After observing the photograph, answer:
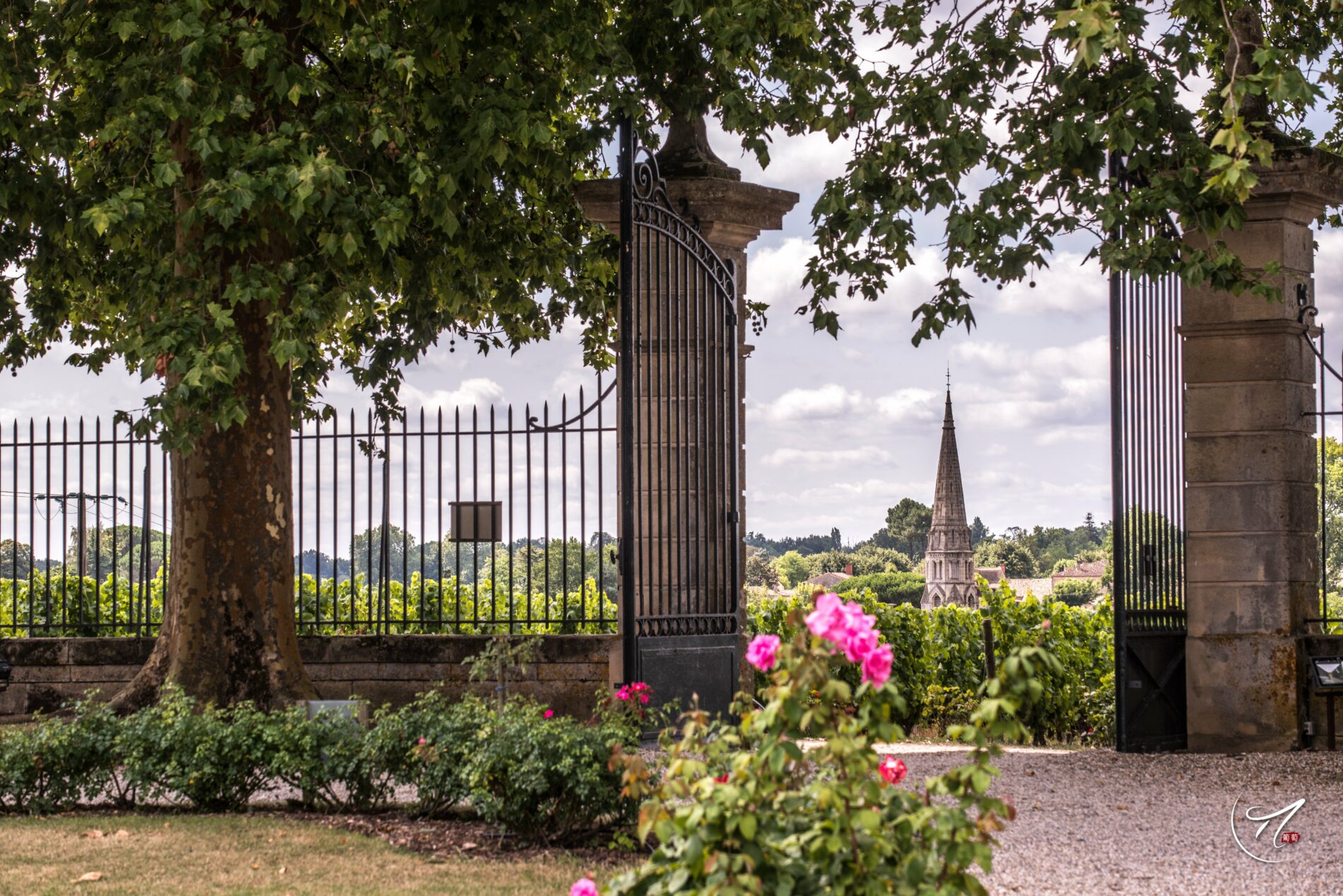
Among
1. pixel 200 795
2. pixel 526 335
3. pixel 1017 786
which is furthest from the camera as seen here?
pixel 526 335

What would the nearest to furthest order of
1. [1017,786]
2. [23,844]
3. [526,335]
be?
[23,844] → [1017,786] → [526,335]

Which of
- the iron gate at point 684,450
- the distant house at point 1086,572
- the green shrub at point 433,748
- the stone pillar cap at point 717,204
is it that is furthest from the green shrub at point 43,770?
the distant house at point 1086,572

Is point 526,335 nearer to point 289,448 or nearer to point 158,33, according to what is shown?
point 289,448

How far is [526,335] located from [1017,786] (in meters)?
6.11

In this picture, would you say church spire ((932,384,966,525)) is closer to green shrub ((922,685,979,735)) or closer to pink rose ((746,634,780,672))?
green shrub ((922,685,979,735))

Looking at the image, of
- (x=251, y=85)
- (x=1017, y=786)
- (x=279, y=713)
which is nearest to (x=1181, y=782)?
(x=1017, y=786)

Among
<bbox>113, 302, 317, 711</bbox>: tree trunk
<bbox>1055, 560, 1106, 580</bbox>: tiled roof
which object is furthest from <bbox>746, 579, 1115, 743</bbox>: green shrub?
<bbox>1055, 560, 1106, 580</bbox>: tiled roof

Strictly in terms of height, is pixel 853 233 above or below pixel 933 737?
above

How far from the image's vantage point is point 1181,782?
8.26 m

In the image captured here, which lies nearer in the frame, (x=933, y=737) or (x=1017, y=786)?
(x=1017, y=786)

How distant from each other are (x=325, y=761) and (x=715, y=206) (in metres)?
4.92

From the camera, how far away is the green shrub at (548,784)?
6.00 m

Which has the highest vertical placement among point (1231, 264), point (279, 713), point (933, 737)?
point (1231, 264)

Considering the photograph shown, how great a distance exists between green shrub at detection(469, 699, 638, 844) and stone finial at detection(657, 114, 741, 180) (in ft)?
15.9
